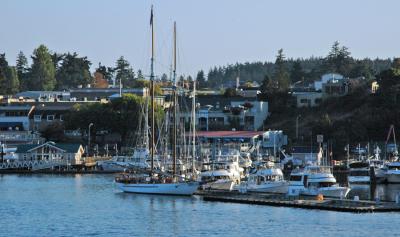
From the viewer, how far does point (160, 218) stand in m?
73.7

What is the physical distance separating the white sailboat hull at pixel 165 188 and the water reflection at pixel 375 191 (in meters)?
11.7

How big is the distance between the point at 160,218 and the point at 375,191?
26001 mm

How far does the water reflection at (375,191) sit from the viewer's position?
3430 inches

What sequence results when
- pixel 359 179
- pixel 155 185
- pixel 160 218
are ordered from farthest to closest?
pixel 359 179, pixel 155 185, pixel 160 218

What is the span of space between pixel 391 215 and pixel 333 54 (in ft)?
399

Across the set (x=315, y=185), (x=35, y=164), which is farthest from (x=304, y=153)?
(x=315, y=185)

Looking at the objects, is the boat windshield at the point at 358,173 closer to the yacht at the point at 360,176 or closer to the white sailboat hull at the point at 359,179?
the yacht at the point at 360,176

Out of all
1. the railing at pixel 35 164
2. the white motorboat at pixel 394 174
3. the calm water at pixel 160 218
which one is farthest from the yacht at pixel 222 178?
the railing at pixel 35 164

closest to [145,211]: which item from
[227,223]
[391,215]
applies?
[227,223]

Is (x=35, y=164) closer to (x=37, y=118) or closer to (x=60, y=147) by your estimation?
(x=60, y=147)

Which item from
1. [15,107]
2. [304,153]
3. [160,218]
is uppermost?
[15,107]

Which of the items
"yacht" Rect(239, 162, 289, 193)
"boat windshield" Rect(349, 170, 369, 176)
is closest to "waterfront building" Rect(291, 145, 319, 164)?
"boat windshield" Rect(349, 170, 369, 176)

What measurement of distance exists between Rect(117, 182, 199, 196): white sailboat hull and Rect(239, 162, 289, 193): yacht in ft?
12.5

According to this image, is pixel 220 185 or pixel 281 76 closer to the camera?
pixel 220 185
